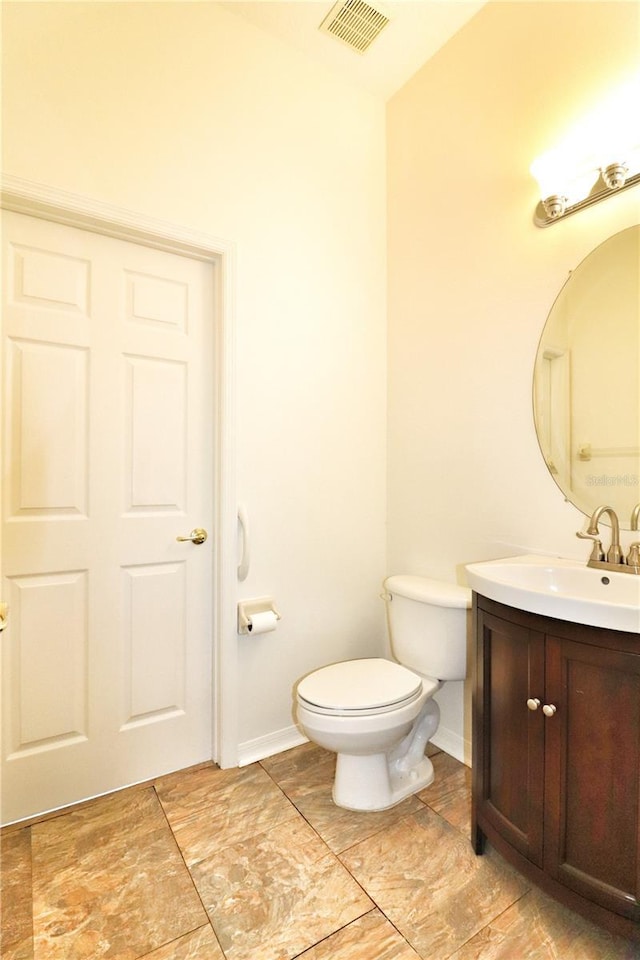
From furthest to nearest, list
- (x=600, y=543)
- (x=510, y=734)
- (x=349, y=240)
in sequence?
(x=349, y=240) → (x=600, y=543) → (x=510, y=734)

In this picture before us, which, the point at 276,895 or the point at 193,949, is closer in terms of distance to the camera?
the point at 193,949

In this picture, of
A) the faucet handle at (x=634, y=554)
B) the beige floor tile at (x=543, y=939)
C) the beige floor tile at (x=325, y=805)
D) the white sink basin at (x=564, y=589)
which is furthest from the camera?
the beige floor tile at (x=325, y=805)

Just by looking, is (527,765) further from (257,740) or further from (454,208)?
(454,208)

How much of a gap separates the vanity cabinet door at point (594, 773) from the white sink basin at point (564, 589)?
8cm

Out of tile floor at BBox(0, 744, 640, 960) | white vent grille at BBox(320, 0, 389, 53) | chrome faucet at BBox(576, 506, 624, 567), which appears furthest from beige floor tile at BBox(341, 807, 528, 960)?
white vent grille at BBox(320, 0, 389, 53)

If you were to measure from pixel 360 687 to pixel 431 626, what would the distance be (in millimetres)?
354

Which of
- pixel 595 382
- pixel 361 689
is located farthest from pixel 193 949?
pixel 595 382

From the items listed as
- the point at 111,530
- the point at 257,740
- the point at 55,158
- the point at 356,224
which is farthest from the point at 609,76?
the point at 257,740

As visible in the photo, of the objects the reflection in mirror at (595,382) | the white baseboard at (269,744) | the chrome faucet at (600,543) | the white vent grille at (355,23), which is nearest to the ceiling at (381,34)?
the white vent grille at (355,23)

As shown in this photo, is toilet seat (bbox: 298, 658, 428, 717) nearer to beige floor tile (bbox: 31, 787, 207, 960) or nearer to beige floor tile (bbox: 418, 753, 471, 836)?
beige floor tile (bbox: 418, 753, 471, 836)

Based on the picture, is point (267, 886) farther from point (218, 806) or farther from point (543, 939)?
point (543, 939)

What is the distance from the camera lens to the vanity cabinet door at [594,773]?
39.7 inches

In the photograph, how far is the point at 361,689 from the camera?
161 cm

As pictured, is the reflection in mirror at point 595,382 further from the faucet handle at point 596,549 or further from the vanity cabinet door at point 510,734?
the vanity cabinet door at point 510,734
